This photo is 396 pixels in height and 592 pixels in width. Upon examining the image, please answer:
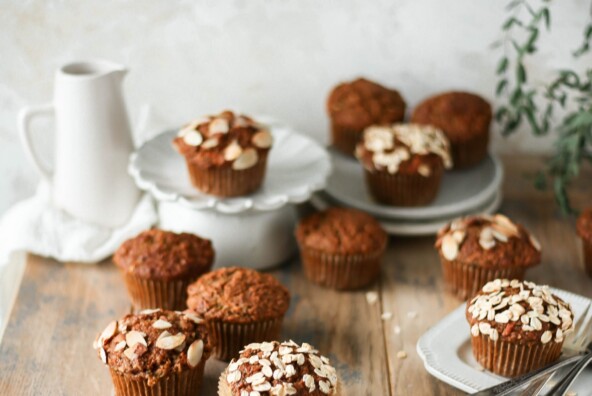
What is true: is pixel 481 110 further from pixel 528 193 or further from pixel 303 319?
pixel 303 319

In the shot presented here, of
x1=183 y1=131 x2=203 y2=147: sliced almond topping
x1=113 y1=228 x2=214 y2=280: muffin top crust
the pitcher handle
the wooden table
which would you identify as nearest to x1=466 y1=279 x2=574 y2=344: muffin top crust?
the wooden table

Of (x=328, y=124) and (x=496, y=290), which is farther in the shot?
(x=328, y=124)

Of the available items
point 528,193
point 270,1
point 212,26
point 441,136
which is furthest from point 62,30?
point 528,193

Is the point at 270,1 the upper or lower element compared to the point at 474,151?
upper

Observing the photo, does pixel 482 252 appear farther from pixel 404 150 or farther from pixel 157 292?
pixel 157 292

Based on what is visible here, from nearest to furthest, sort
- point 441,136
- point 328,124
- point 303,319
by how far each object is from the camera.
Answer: point 303,319, point 441,136, point 328,124

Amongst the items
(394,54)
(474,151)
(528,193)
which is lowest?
(528,193)

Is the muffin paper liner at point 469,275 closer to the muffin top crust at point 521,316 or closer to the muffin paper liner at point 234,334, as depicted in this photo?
the muffin top crust at point 521,316
